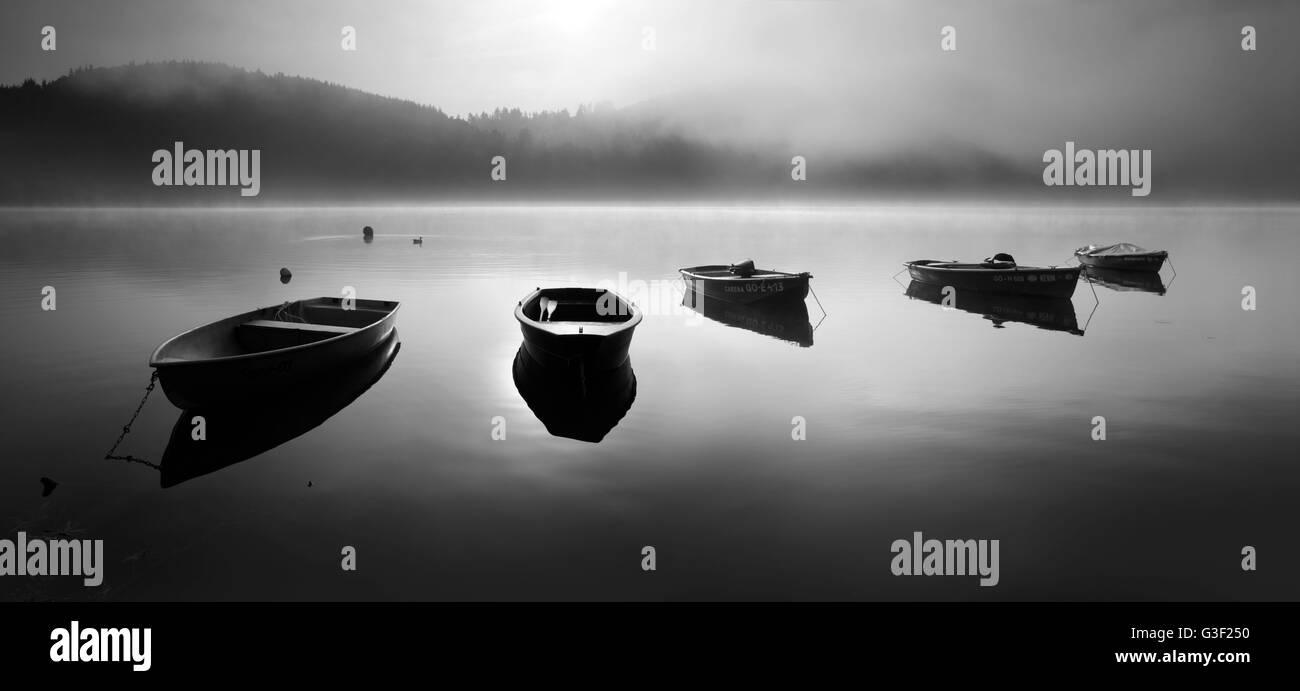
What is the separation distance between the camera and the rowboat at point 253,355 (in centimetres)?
1652

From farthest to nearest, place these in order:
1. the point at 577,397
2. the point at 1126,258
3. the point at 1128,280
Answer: the point at 1126,258 → the point at 1128,280 → the point at 577,397

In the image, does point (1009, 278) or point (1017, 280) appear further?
point (1009, 278)

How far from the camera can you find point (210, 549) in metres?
11.6

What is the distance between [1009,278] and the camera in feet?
141

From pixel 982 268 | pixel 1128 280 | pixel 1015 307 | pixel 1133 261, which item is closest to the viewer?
pixel 1015 307

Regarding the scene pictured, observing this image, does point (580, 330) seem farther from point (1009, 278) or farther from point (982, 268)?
point (982, 268)

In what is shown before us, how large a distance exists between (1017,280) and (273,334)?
Result: 40.0 m

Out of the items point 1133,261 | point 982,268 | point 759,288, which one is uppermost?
point 1133,261

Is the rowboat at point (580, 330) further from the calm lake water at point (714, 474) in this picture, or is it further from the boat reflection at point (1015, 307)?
the boat reflection at point (1015, 307)

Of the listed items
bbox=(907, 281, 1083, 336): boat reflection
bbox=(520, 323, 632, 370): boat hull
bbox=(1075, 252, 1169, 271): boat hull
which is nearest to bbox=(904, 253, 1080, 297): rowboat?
bbox=(907, 281, 1083, 336): boat reflection

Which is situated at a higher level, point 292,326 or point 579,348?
point 292,326

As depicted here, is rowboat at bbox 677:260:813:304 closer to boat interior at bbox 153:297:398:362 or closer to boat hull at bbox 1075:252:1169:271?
boat interior at bbox 153:297:398:362

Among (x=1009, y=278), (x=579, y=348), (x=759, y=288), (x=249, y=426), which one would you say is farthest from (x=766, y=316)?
(x=249, y=426)
